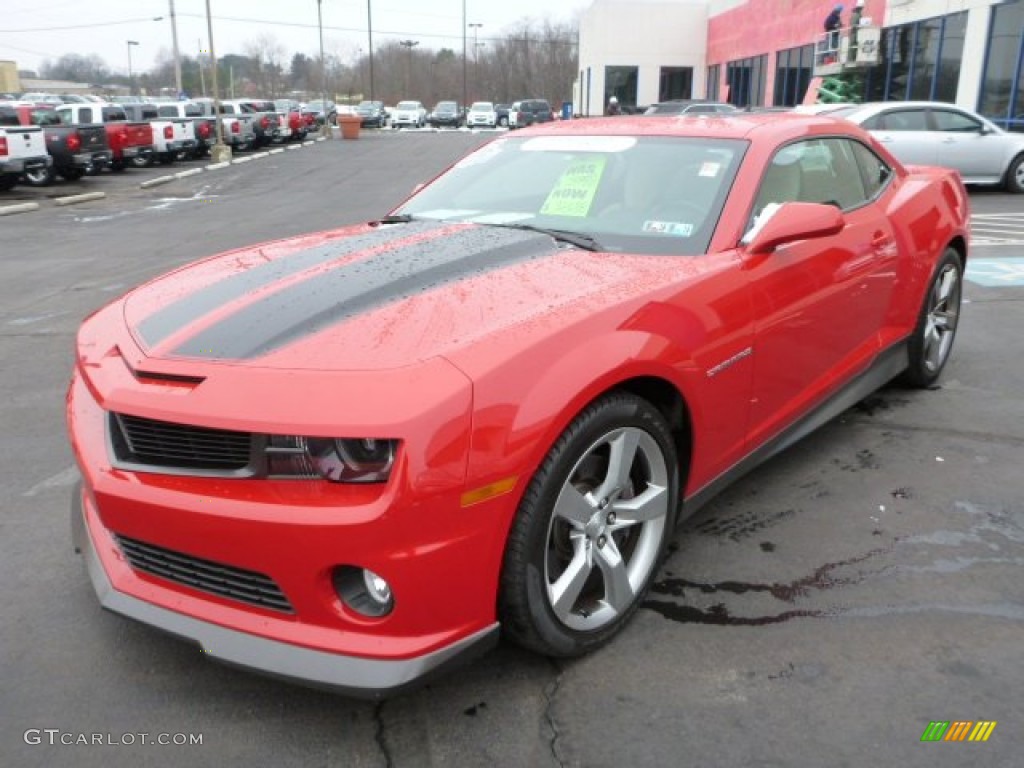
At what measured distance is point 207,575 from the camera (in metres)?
2.22

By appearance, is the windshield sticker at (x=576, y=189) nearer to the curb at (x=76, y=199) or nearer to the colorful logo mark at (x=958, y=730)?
the colorful logo mark at (x=958, y=730)

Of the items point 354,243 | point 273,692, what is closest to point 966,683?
point 273,692

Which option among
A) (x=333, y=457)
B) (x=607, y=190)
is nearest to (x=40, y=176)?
(x=607, y=190)

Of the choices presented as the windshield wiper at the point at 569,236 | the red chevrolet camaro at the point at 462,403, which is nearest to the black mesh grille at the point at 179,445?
the red chevrolet camaro at the point at 462,403

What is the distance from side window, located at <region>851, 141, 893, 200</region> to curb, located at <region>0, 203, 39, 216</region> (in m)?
14.9

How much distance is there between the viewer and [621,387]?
257cm

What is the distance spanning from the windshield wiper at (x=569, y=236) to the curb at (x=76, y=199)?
52.2 feet

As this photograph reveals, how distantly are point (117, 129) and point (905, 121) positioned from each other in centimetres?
1812

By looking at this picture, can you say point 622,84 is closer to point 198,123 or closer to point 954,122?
point 198,123

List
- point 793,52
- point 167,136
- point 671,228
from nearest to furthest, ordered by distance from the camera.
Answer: point 671,228, point 167,136, point 793,52

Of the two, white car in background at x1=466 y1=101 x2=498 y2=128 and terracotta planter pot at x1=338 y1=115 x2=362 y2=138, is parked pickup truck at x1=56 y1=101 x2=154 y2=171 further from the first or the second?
white car in background at x1=466 y1=101 x2=498 y2=128

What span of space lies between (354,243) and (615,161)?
1.13 meters

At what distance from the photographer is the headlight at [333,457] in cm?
206

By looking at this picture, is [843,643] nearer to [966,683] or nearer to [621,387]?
[966,683]
